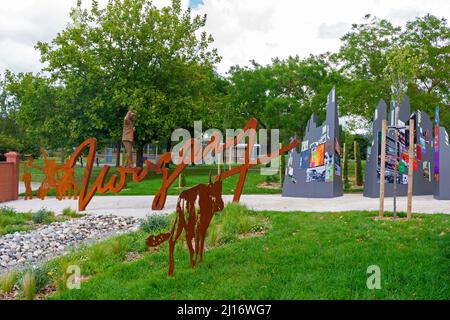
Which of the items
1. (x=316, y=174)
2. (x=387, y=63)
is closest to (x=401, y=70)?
(x=387, y=63)

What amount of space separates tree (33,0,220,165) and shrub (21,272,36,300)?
17713mm

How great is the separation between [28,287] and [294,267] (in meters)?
3.44

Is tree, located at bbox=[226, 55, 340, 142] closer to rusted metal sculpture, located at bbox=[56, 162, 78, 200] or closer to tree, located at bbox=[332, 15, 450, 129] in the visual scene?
tree, located at bbox=[332, 15, 450, 129]

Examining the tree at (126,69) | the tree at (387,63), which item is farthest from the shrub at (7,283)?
the tree at (387,63)

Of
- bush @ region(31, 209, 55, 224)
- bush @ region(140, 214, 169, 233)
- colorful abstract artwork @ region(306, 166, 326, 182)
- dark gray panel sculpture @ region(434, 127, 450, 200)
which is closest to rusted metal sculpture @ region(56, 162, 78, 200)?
bush @ region(31, 209, 55, 224)

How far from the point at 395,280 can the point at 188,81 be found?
74.3ft

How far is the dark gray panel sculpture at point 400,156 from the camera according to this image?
15.6 m

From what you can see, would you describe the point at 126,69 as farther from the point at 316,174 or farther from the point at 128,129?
the point at 316,174

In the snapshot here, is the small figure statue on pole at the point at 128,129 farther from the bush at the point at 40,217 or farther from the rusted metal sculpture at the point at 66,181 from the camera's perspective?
the bush at the point at 40,217

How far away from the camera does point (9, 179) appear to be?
16953 millimetres

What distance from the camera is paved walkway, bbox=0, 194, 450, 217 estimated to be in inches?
486

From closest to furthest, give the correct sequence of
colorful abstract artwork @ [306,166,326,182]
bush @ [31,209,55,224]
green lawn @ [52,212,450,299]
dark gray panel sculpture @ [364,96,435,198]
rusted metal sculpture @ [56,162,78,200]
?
green lawn @ [52,212,450,299] → bush @ [31,209,55,224] → rusted metal sculpture @ [56,162,78,200] → dark gray panel sculpture @ [364,96,435,198] → colorful abstract artwork @ [306,166,326,182]

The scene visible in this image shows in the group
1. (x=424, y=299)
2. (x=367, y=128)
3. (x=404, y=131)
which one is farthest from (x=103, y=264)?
(x=367, y=128)
